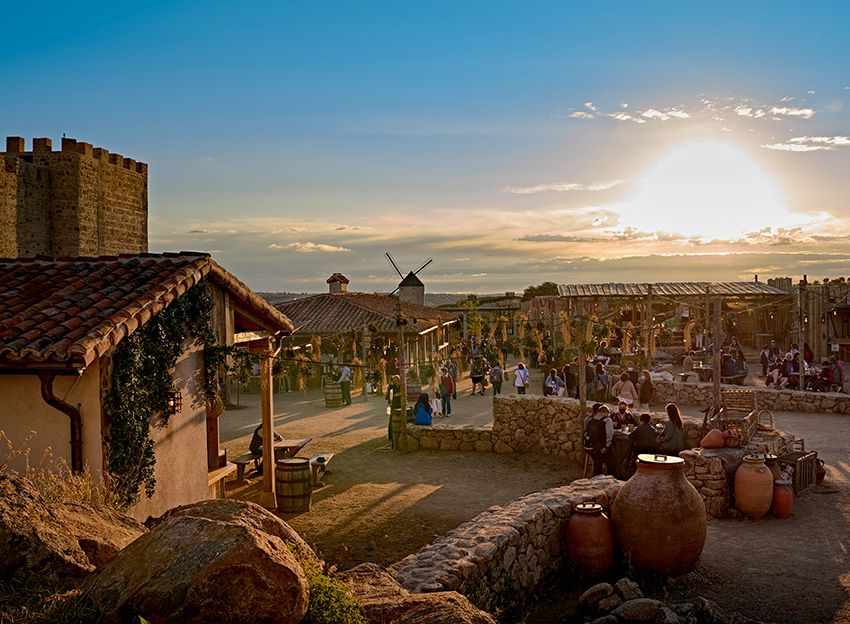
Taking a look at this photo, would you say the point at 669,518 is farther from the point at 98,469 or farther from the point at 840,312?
the point at 840,312

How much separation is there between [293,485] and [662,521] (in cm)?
564

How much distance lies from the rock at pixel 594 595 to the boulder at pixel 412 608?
8.73ft

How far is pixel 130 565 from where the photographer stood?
13.1 ft

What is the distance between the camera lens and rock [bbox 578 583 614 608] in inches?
277

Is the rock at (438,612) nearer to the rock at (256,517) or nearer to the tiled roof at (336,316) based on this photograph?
the rock at (256,517)

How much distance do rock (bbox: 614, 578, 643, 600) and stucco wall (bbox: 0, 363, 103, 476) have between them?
532 cm

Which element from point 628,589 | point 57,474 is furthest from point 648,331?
point 57,474

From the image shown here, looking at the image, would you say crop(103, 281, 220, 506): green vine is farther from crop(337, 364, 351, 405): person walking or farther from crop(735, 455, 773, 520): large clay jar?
crop(337, 364, 351, 405): person walking

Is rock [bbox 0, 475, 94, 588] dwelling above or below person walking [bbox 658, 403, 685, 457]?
above

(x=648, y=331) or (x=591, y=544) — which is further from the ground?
(x=648, y=331)

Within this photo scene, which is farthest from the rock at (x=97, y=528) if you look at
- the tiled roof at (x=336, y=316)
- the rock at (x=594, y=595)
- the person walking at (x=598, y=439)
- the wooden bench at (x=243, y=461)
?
the tiled roof at (x=336, y=316)

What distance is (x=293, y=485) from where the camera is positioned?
11.1 meters

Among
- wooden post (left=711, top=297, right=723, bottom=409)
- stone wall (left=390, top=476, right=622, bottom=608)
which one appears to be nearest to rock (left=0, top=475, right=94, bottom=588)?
stone wall (left=390, top=476, right=622, bottom=608)

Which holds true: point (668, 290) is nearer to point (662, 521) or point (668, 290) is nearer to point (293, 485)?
point (293, 485)
